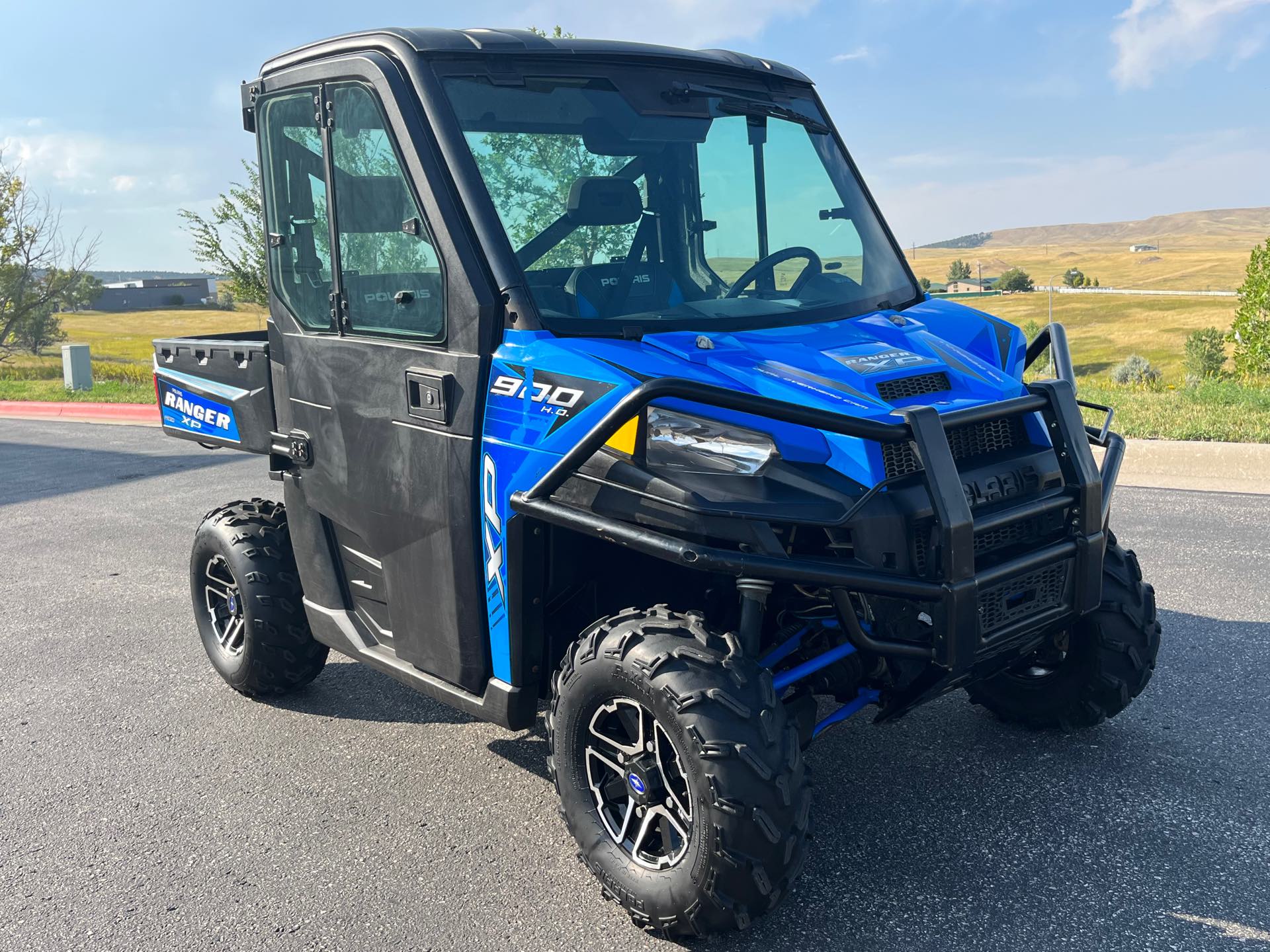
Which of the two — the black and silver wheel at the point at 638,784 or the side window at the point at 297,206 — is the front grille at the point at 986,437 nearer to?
the black and silver wheel at the point at 638,784

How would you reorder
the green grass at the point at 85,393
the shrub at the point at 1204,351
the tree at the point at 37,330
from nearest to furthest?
the green grass at the point at 85,393 → the tree at the point at 37,330 → the shrub at the point at 1204,351

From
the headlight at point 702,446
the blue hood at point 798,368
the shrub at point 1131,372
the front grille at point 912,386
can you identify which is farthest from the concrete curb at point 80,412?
the shrub at point 1131,372

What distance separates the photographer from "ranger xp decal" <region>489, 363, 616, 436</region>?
2914 millimetres

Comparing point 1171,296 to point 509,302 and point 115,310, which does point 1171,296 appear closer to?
point 115,310

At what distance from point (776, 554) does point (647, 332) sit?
810 millimetres

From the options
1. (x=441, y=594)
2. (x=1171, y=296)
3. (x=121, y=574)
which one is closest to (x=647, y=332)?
(x=441, y=594)

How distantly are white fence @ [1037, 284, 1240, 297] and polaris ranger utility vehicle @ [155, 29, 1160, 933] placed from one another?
119 metres

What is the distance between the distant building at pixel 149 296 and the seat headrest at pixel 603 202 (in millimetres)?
89149

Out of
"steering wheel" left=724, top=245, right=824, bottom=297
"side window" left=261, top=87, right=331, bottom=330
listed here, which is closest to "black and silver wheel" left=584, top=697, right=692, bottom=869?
"steering wheel" left=724, top=245, right=824, bottom=297

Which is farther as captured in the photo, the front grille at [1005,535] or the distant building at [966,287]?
the distant building at [966,287]

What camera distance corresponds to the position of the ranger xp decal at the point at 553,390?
291cm

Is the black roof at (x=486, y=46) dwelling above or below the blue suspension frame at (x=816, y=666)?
above

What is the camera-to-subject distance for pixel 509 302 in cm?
313

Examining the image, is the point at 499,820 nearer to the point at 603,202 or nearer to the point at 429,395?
the point at 429,395
